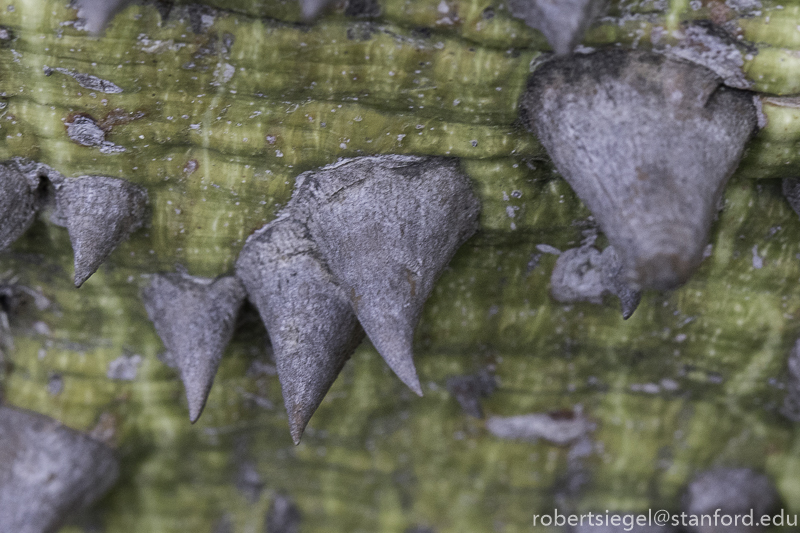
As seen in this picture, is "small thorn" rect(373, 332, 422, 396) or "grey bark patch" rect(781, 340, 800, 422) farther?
"grey bark patch" rect(781, 340, 800, 422)

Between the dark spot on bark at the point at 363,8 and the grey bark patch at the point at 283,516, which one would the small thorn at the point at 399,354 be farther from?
the grey bark patch at the point at 283,516

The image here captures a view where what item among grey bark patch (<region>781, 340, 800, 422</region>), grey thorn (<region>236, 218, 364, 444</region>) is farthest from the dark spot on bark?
grey bark patch (<region>781, 340, 800, 422</region>)

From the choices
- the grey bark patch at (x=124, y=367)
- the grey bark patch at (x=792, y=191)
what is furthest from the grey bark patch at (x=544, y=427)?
the grey bark patch at (x=124, y=367)

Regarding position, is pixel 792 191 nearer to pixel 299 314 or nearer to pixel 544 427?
pixel 544 427

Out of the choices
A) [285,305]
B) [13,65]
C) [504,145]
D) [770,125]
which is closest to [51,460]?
[285,305]

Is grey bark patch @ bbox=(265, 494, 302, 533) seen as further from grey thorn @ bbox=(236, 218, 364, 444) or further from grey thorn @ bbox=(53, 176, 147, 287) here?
grey thorn @ bbox=(53, 176, 147, 287)

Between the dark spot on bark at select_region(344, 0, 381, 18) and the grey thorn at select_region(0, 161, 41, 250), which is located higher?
the dark spot on bark at select_region(344, 0, 381, 18)

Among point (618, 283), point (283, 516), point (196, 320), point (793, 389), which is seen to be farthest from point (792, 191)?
point (283, 516)
